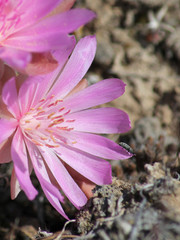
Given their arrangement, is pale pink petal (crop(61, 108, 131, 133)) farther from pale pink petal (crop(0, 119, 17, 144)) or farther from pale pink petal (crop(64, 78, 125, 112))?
pale pink petal (crop(0, 119, 17, 144))

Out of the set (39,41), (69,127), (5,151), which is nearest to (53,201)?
(5,151)

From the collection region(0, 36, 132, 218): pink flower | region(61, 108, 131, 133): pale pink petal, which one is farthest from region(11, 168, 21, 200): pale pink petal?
region(61, 108, 131, 133): pale pink petal

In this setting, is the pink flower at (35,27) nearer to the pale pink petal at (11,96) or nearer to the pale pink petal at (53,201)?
the pale pink petal at (11,96)

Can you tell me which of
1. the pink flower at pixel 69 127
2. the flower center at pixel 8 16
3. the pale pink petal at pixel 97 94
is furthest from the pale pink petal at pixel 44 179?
the flower center at pixel 8 16

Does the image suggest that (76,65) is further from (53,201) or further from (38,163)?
(53,201)

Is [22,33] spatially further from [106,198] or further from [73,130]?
[106,198]

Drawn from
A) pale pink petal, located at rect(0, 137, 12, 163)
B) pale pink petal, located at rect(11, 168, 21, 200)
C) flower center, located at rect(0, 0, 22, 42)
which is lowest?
pale pink petal, located at rect(11, 168, 21, 200)
